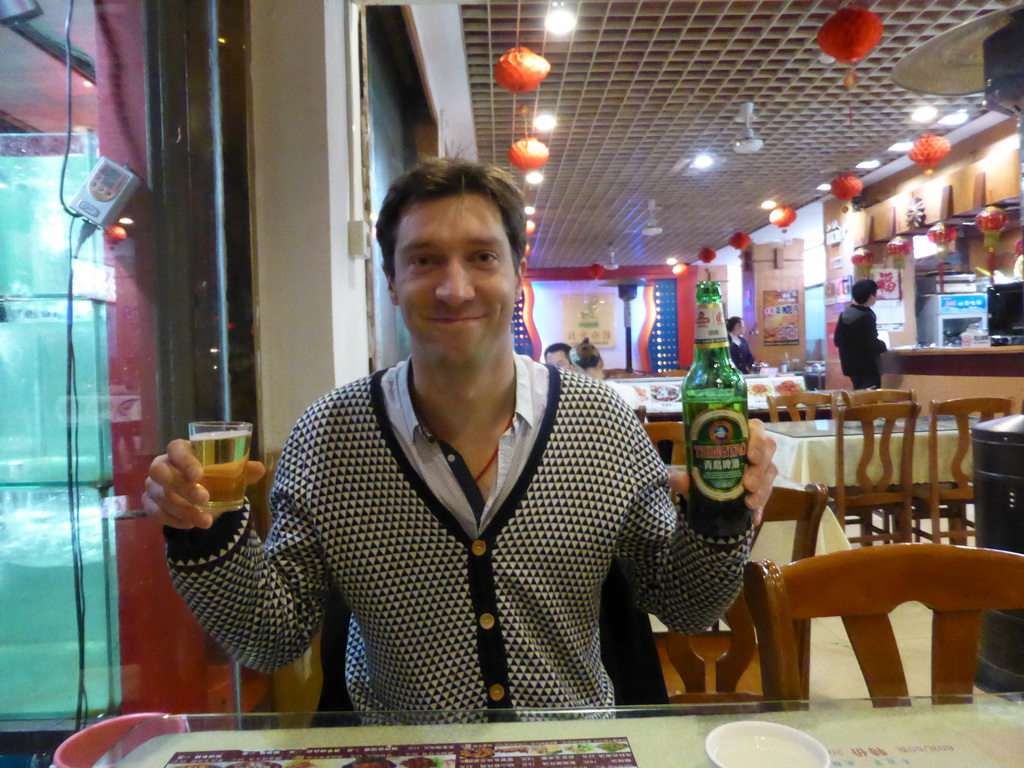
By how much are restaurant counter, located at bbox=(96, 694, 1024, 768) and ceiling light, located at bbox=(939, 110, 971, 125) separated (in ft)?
22.9

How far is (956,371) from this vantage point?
21.7 feet

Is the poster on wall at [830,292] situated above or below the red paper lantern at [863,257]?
below

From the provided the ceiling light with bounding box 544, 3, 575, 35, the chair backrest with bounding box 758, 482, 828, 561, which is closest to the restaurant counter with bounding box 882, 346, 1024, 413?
the ceiling light with bounding box 544, 3, 575, 35

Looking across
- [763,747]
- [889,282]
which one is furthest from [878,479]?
[889,282]

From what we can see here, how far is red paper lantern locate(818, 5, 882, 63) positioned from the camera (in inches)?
126

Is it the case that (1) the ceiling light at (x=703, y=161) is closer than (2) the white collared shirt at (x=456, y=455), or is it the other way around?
(2) the white collared shirt at (x=456, y=455)

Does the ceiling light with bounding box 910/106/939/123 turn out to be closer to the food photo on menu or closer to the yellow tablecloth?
the yellow tablecloth

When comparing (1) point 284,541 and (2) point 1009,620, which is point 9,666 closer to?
(1) point 284,541

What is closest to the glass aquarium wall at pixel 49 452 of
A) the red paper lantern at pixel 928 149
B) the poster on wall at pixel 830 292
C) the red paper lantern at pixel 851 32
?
the red paper lantern at pixel 851 32

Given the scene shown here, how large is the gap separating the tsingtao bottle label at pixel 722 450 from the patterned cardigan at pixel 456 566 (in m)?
0.15

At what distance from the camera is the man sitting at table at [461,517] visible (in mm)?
1054

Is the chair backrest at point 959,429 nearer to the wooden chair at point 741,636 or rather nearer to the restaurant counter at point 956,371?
the wooden chair at point 741,636

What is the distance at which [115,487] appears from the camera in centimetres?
158

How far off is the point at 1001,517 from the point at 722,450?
1843 millimetres
